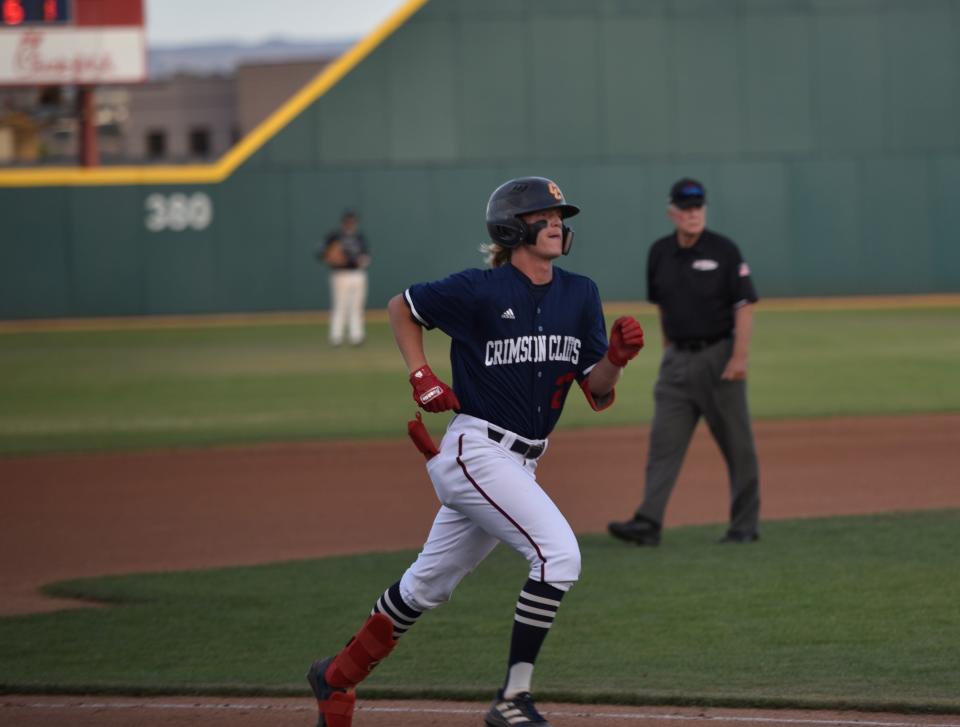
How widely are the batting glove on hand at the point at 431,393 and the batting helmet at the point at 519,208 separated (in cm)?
59

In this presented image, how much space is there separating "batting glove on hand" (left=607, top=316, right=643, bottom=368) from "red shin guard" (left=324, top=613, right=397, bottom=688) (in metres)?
1.28

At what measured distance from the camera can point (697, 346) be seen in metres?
9.72

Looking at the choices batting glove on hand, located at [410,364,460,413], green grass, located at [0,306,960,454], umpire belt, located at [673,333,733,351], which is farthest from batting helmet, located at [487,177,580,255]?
green grass, located at [0,306,960,454]

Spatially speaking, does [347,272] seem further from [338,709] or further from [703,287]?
[338,709]

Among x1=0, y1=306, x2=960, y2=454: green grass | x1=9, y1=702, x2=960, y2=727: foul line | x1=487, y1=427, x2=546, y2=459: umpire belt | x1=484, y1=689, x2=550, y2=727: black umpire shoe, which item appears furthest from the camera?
x1=0, y1=306, x2=960, y2=454: green grass

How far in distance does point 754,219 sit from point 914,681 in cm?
3026

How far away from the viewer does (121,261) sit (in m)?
35.0

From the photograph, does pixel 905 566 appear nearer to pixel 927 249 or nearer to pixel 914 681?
pixel 914 681

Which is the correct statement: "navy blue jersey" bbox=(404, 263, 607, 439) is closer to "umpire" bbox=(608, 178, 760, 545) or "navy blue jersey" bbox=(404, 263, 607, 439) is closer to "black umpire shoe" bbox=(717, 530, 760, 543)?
"umpire" bbox=(608, 178, 760, 545)

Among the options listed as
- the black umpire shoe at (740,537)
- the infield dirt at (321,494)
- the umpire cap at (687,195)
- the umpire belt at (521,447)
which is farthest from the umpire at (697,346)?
→ the umpire belt at (521,447)

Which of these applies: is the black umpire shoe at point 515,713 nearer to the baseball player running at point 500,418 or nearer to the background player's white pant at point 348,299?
the baseball player running at point 500,418

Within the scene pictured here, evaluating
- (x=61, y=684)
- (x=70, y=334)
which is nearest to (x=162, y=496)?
(x=61, y=684)

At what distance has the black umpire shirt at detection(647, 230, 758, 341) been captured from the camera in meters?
9.64

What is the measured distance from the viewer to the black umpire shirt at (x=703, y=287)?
964cm
